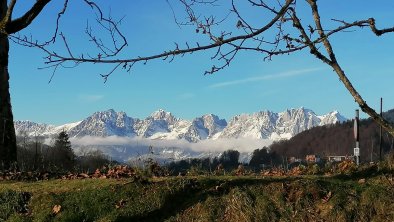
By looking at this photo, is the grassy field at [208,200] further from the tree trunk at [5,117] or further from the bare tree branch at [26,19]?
the tree trunk at [5,117]

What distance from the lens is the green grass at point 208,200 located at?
8.12 m

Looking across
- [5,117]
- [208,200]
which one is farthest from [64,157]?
[208,200]

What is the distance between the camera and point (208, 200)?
338 inches

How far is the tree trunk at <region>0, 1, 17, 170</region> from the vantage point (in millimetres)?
12961

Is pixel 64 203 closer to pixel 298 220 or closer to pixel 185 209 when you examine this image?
pixel 185 209

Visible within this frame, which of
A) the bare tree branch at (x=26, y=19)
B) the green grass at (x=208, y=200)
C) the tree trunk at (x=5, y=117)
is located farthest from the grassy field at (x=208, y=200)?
the tree trunk at (x=5, y=117)

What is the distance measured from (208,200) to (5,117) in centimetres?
693

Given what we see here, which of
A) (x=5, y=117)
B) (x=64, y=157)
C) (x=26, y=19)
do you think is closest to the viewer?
(x=26, y=19)

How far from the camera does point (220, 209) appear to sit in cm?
840

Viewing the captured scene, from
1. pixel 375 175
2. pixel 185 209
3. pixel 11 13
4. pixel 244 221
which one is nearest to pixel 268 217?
pixel 244 221

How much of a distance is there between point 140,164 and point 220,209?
326cm

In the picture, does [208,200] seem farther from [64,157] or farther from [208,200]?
[64,157]

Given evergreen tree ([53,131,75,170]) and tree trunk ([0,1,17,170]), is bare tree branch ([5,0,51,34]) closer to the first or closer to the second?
evergreen tree ([53,131,75,170])

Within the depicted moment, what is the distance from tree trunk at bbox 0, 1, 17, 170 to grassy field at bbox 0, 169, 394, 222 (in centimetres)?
384
